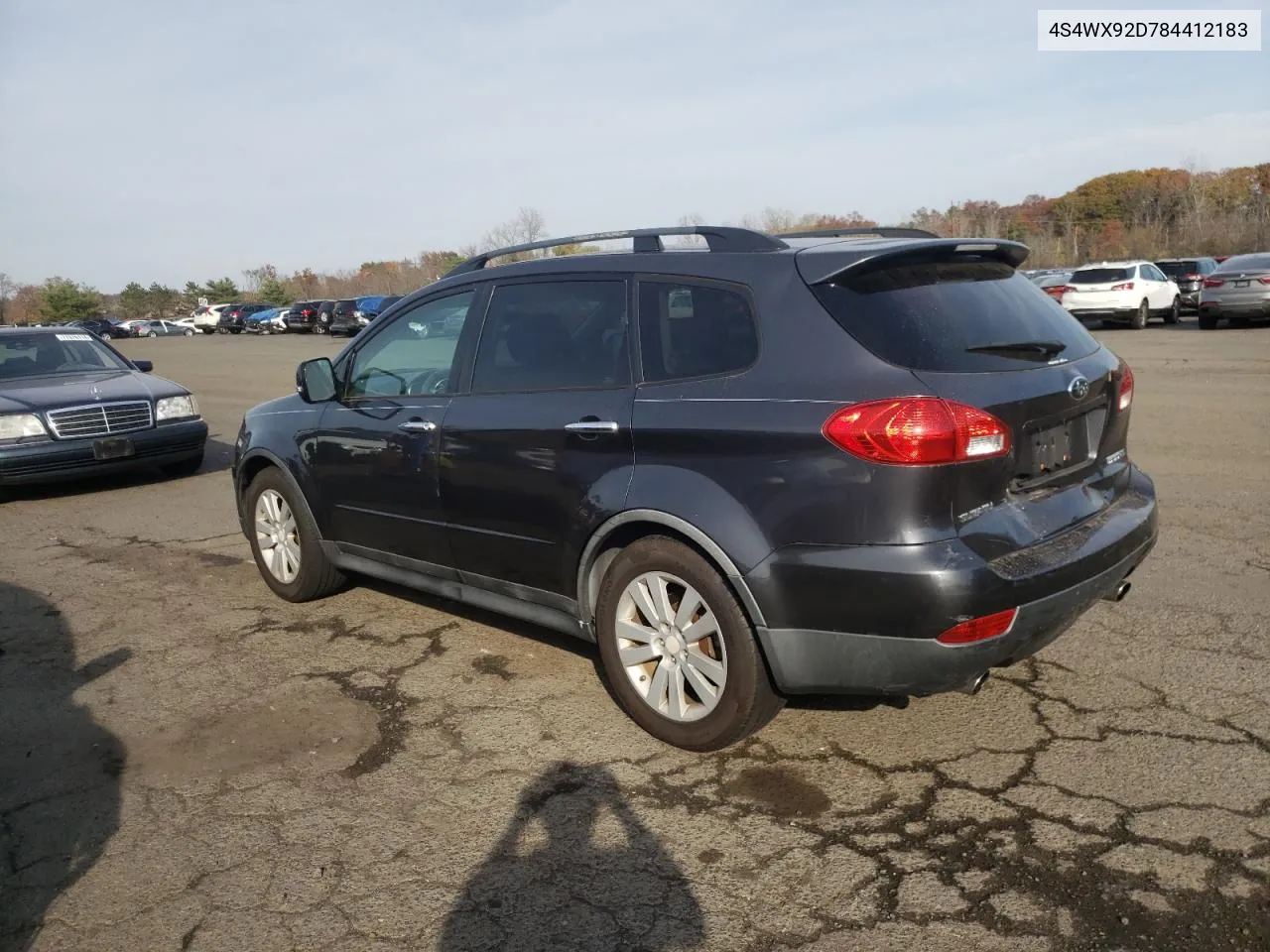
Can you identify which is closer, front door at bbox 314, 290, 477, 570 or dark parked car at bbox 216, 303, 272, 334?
front door at bbox 314, 290, 477, 570

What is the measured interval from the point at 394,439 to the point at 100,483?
658 centimetres

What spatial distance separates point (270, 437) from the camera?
18.5 feet

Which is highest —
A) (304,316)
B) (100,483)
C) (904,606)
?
(304,316)

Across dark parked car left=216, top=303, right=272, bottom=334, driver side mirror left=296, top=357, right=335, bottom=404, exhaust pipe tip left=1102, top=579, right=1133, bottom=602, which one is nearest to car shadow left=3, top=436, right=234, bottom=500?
driver side mirror left=296, top=357, right=335, bottom=404

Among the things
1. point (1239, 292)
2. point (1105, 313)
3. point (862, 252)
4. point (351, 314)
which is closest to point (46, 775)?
point (862, 252)

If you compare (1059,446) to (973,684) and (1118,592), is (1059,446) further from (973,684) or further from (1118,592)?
(973,684)

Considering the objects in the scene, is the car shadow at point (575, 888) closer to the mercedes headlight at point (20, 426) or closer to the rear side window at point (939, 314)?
the rear side window at point (939, 314)

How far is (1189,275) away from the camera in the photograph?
92.8 ft

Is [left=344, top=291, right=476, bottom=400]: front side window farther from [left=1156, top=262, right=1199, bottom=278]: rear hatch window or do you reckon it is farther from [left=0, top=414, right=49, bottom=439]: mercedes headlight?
[left=1156, top=262, right=1199, bottom=278]: rear hatch window

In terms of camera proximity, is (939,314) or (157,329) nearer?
(939,314)

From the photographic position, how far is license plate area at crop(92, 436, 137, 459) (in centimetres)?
880

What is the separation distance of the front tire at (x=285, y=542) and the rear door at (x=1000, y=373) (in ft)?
10.7

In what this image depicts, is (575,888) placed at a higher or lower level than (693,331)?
lower

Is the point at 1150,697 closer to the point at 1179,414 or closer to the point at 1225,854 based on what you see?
the point at 1225,854
